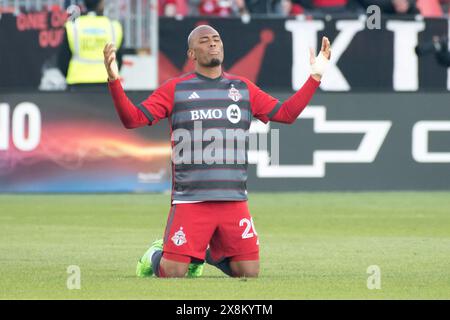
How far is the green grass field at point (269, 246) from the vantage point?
33.1ft

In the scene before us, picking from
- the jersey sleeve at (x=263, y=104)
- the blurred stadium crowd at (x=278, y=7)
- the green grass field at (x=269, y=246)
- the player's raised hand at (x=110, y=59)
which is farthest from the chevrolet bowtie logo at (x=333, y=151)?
the player's raised hand at (x=110, y=59)

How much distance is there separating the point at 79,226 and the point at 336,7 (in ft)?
27.0

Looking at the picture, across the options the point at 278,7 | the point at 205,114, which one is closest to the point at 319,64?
the point at 205,114

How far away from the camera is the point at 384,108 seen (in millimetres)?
19531

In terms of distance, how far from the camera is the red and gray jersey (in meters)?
10.8

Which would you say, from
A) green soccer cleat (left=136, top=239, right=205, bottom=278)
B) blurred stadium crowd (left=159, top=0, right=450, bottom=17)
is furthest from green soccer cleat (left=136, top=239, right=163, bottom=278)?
blurred stadium crowd (left=159, top=0, right=450, bottom=17)

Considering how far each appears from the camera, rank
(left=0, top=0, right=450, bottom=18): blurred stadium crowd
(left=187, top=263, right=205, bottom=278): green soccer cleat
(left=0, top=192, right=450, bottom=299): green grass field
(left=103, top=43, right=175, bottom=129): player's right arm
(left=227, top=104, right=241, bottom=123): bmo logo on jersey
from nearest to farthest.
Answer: (left=0, top=192, right=450, bottom=299): green grass field, (left=103, top=43, right=175, bottom=129): player's right arm, (left=227, top=104, right=241, bottom=123): bmo logo on jersey, (left=187, top=263, right=205, bottom=278): green soccer cleat, (left=0, top=0, right=450, bottom=18): blurred stadium crowd

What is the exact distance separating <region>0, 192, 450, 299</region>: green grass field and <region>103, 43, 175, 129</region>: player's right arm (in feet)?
3.76

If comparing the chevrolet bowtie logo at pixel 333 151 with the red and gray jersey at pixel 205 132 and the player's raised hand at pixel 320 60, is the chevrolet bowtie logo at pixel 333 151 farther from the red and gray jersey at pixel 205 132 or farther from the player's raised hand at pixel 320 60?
the player's raised hand at pixel 320 60

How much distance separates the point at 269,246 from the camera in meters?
13.8

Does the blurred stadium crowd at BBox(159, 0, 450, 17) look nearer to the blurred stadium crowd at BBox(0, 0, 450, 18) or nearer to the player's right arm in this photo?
the blurred stadium crowd at BBox(0, 0, 450, 18)

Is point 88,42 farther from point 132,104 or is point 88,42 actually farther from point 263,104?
point 132,104
